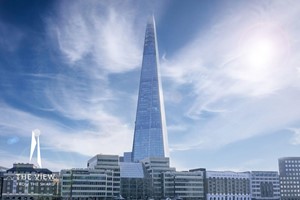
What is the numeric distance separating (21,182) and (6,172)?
27.8 feet

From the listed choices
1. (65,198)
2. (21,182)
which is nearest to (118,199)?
(65,198)

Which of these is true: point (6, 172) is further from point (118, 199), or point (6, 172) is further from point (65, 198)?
point (118, 199)

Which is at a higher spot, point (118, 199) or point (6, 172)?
point (6, 172)

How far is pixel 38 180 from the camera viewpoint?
200m

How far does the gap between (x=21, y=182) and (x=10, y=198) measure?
8869 millimetres

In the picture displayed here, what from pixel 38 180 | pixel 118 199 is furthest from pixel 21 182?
pixel 118 199

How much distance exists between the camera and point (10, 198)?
190125 mm

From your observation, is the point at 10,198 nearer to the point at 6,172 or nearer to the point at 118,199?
the point at 6,172

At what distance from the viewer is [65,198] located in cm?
19962

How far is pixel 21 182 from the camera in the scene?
196 meters

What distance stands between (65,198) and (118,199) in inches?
1013

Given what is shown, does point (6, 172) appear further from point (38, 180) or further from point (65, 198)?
point (65, 198)

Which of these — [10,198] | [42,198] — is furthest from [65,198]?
[10,198]

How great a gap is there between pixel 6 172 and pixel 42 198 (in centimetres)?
1969
